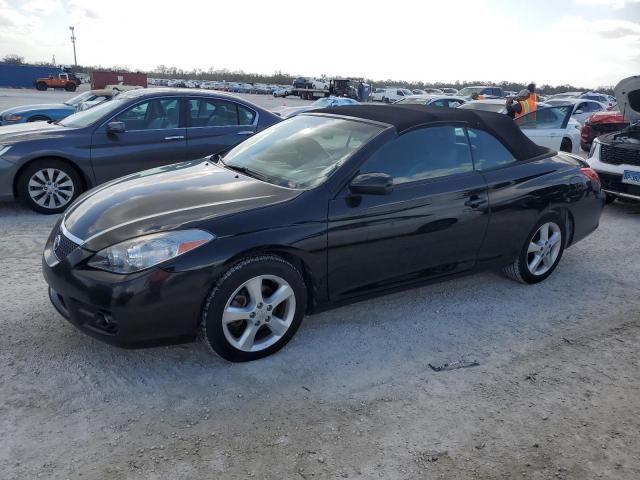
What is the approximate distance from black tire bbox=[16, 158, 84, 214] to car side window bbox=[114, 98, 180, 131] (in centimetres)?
86

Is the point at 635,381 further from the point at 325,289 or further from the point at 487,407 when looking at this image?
the point at 325,289

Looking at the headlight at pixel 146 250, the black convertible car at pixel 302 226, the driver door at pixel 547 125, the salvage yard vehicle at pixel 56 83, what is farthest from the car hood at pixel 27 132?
the salvage yard vehicle at pixel 56 83

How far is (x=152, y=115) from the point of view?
22.6ft

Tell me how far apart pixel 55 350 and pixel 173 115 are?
14.3 feet

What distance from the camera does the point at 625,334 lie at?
3.95 meters

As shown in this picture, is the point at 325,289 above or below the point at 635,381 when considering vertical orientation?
above

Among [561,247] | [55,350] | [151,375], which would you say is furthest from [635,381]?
[55,350]

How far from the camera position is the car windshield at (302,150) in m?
3.70

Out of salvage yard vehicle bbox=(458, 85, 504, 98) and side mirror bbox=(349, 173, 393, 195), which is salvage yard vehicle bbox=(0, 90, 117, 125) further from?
salvage yard vehicle bbox=(458, 85, 504, 98)

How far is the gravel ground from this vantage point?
252 centimetres

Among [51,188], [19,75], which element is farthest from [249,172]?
[19,75]

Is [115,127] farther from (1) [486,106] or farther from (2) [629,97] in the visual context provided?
(1) [486,106]

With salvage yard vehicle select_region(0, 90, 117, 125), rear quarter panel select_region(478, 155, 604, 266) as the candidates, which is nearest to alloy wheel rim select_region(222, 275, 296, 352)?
rear quarter panel select_region(478, 155, 604, 266)

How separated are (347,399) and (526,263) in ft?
8.03
